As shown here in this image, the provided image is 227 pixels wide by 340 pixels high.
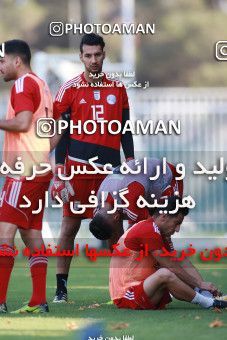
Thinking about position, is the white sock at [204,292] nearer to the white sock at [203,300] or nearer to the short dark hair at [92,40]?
the white sock at [203,300]

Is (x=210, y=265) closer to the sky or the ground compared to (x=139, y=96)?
closer to the ground

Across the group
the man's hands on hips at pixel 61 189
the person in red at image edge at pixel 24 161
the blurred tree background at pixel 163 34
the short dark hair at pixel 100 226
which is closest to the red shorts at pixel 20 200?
the person in red at image edge at pixel 24 161

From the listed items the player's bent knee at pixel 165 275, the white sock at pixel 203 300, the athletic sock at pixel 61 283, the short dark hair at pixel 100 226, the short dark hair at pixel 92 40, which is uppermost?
the short dark hair at pixel 92 40

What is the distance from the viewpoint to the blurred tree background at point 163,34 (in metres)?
36.7

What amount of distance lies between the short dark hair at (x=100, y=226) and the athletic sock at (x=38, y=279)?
2.21 feet

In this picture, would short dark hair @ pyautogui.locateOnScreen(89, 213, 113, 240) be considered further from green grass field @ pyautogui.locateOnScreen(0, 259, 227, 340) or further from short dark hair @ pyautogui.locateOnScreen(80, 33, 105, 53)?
short dark hair @ pyautogui.locateOnScreen(80, 33, 105, 53)

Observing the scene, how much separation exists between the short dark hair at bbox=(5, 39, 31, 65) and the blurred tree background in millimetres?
21961

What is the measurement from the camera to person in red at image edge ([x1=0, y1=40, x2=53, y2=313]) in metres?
10.8

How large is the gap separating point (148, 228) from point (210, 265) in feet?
21.3

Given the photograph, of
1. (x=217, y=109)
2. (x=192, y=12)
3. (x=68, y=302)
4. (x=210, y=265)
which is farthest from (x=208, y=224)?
(x=192, y=12)

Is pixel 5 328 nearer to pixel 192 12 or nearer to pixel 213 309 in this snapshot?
pixel 213 309

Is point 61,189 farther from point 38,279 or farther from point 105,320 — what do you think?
point 105,320

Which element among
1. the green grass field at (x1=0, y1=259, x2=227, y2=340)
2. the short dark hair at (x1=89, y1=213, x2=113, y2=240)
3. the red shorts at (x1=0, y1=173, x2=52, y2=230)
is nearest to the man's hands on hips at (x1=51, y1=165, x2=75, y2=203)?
the short dark hair at (x1=89, y1=213, x2=113, y2=240)

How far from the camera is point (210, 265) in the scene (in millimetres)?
17422
